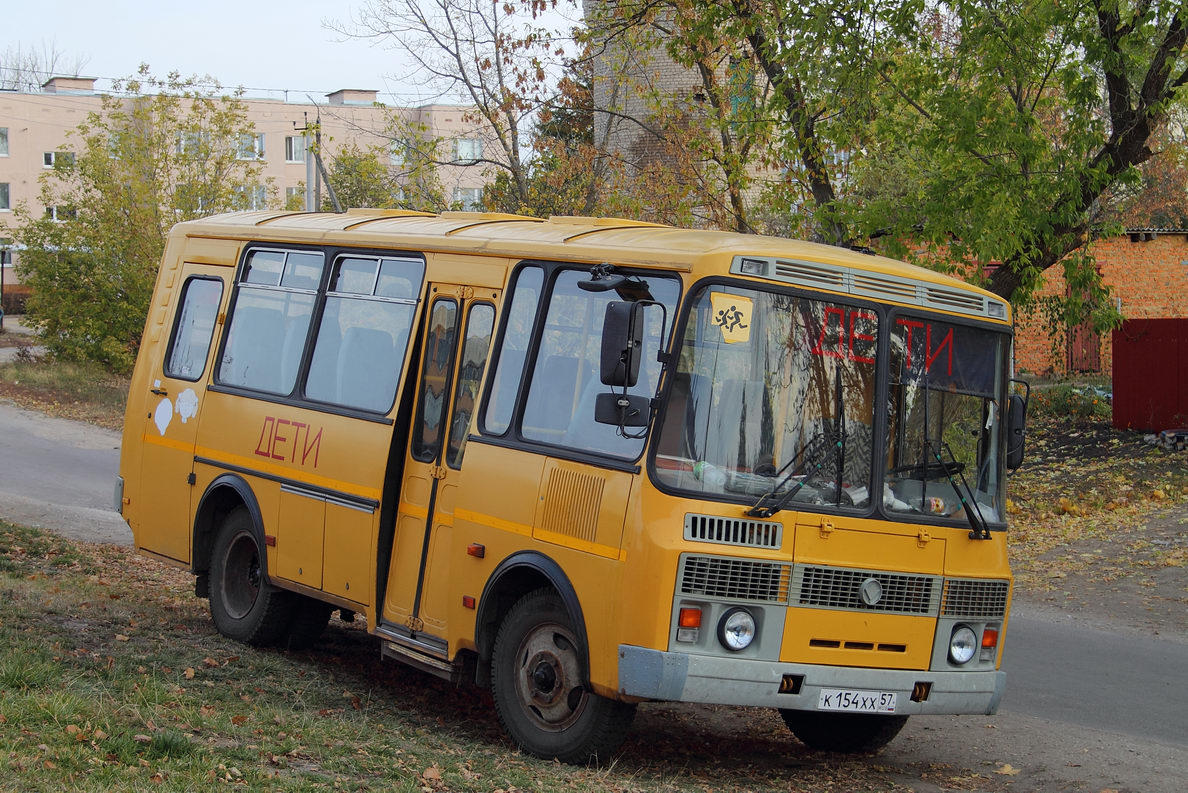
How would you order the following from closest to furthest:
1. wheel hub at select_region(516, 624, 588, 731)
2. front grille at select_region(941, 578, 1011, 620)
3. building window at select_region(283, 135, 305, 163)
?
wheel hub at select_region(516, 624, 588, 731), front grille at select_region(941, 578, 1011, 620), building window at select_region(283, 135, 305, 163)

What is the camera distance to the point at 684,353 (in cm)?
677

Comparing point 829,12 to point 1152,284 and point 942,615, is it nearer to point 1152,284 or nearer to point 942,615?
point 942,615

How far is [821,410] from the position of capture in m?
6.99

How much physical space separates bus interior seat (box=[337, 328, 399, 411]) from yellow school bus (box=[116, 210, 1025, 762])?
3 cm

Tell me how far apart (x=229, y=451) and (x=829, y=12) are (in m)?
9.68

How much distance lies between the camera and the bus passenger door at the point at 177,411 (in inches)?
422

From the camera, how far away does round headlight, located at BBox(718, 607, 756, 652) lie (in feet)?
22.0

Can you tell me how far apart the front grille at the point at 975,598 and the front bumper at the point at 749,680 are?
0.35m

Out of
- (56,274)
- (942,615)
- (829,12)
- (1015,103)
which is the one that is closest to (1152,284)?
(1015,103)

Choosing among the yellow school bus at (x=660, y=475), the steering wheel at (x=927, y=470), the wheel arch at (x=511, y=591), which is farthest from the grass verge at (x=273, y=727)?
the steering wheel at (x=927, y=470)

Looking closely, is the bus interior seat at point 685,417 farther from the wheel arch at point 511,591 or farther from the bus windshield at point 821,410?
the wheel arch at point 511,591

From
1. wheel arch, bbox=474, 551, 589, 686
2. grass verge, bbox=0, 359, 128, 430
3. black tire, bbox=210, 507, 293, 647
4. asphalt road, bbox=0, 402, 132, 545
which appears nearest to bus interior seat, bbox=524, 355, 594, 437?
wheel arch, bbox=474, 551, 589, 686

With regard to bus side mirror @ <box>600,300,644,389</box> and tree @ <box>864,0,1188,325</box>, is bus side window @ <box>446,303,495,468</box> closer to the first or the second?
bus side mirror @ <box>600,300,644,389</box>

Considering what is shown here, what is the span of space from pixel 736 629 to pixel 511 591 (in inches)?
59.2
